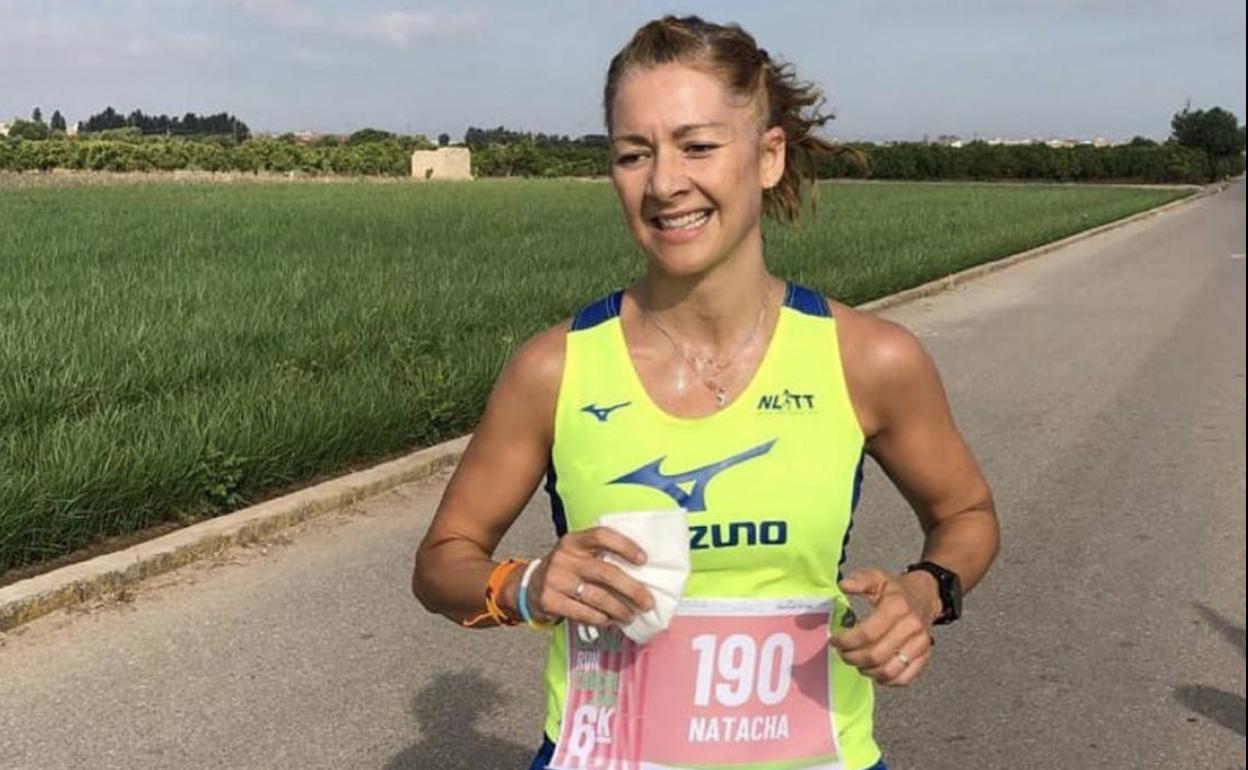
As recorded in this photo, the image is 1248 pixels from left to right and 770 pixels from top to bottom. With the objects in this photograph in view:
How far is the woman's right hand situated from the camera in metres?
1.57

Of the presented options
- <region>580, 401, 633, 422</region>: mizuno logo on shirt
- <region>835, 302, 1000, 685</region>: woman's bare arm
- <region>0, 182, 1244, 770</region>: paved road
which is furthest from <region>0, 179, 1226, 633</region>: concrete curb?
<region>580, 401, 633, 422</region>: mizuno logo on shirt

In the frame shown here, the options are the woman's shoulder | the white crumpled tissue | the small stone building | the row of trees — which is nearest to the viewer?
the white crumpled tissue

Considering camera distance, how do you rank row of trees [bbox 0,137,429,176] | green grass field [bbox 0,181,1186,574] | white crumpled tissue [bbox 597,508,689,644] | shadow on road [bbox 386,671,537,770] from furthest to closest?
row of trees [bbox 0,137,429,176] < green grass field [bbox 0,181,1186,574] < shadow on road [bbox 386,671,537,770] < white crumpled tissue [bbox 597,508,689,644]

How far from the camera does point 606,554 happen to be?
158 centimetres

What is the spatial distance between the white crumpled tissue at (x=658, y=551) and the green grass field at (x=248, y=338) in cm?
440

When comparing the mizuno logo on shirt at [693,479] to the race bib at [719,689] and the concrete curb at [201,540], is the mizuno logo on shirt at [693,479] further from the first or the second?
the concrete curb at [201,540]

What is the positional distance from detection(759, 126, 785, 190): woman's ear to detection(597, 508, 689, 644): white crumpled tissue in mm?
601

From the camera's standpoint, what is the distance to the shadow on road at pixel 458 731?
401 cm

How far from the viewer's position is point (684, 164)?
5.95 feet

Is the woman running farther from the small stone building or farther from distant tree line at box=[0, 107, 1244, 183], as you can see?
the small stone building

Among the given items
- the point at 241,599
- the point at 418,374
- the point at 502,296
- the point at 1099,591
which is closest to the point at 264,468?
the point at 241,599

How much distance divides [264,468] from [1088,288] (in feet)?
49.7

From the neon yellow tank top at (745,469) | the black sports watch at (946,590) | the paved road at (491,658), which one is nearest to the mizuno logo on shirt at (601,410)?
the neon yellow tank top at (745,469)

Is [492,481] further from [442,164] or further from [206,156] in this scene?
[442,164]
